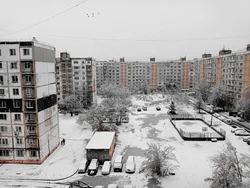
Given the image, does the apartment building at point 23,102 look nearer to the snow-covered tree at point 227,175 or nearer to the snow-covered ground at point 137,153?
the snow-covered ground at point 137,153

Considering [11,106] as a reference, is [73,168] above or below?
below

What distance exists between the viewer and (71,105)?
152 ft

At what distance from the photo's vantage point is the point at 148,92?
83062 mm

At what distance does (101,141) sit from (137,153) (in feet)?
16.0

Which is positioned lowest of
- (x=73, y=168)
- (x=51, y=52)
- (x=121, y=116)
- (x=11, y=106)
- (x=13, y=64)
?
(x=73, y=168)

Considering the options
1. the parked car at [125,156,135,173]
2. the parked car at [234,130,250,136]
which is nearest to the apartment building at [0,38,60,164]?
the parked car at [125,156,135,173]

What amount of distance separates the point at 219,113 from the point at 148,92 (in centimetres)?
3828

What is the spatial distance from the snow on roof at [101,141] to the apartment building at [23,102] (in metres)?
5.62

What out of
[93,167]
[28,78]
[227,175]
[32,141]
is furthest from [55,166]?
[227,175]

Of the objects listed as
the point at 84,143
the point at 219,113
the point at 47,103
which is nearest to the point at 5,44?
the point at 47,103

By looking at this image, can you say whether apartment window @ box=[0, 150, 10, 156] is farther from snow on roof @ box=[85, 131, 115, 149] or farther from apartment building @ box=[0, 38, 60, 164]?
snow on roof @ box=[85, 131, 115, 149]

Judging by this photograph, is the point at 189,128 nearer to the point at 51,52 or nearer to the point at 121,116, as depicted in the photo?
the point at 121,116

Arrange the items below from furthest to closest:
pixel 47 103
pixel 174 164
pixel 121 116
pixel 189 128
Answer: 1. pixel 121 116
2. pixel 189 128
3. pixel 47 103
4. pixel 174 164

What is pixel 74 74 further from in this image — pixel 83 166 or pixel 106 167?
pixel 106 167
